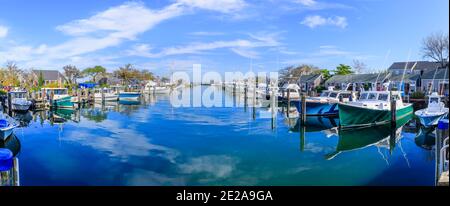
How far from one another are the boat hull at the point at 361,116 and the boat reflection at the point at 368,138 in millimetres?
413

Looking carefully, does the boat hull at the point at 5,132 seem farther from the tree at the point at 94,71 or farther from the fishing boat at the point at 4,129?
the tree at the point at 94,71

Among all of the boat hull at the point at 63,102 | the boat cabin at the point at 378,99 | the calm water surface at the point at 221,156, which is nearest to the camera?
the calm water surface at the point at 221,156

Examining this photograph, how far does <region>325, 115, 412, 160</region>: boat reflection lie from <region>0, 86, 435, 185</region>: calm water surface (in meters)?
0.04

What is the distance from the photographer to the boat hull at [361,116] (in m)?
18.4

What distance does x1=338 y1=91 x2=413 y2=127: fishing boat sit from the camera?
18.5 meters

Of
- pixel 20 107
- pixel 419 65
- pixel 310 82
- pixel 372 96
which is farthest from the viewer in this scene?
pixel 310 82

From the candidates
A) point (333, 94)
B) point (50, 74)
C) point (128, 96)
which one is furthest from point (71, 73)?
point (333, 94)

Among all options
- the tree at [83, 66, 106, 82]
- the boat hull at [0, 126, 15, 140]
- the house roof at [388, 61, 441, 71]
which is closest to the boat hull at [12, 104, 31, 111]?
the boat hull at [0, 126, 15, 140]

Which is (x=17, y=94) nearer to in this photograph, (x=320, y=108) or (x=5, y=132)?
(x=5, y=132)

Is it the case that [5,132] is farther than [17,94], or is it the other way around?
[17,94]

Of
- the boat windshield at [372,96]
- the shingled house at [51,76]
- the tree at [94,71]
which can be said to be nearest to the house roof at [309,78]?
the boat windshield at [372,96]

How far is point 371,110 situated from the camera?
19.0m

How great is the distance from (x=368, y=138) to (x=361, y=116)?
2.82 metres

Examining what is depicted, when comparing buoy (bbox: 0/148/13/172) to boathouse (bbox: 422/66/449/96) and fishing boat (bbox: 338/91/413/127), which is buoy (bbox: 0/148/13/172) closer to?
fishing boat (bbox: 338/91/413/127)
